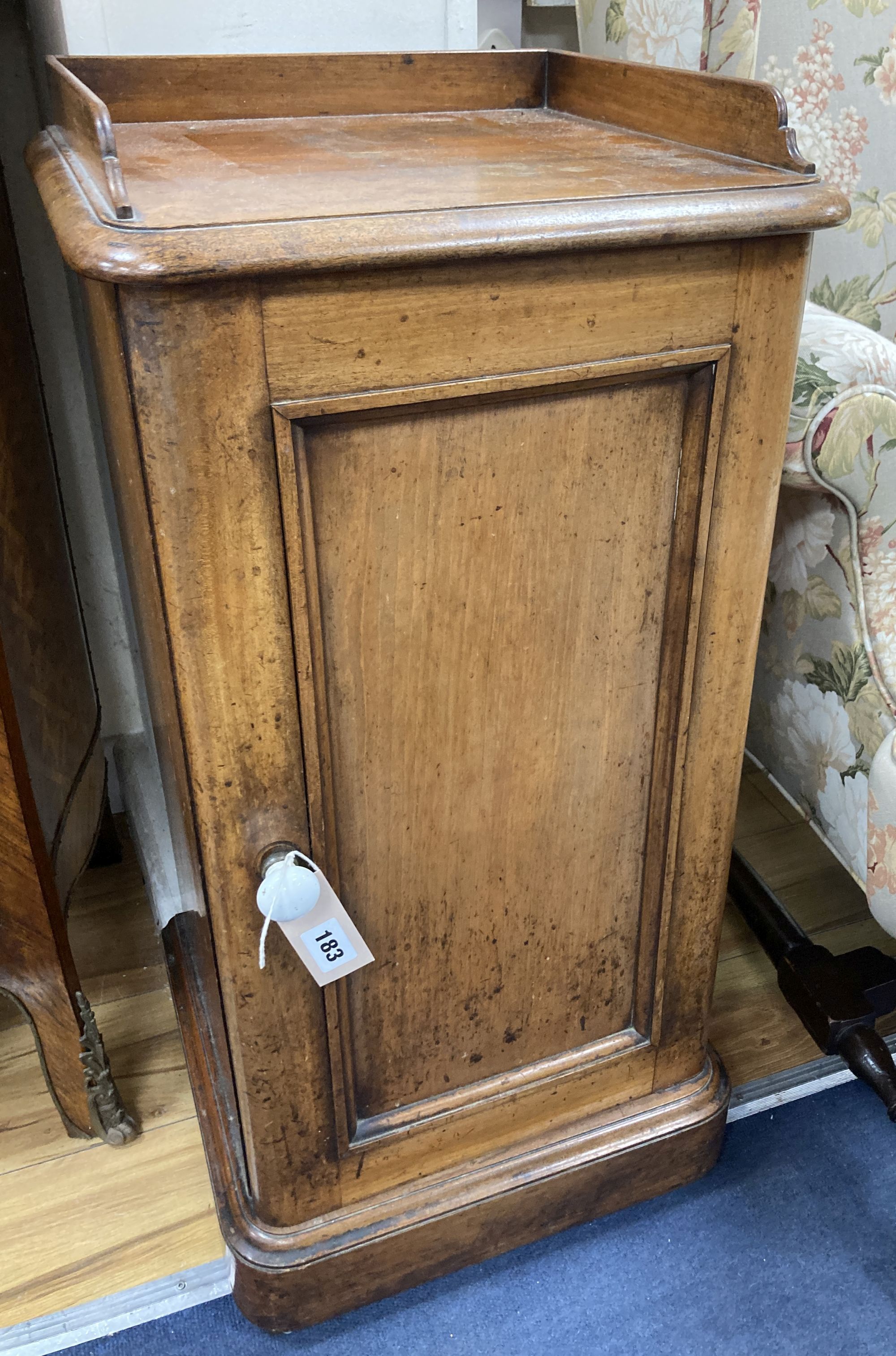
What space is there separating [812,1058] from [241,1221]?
0.66 metres

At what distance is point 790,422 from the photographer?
0.94m

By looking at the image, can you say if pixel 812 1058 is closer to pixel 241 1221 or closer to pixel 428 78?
pixel 241 1221

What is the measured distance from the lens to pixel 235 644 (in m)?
0.72

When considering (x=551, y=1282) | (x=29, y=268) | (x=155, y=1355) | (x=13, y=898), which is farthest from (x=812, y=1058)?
(x=29, y=268)

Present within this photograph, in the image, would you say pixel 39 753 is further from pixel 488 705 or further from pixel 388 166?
pixel 388 166

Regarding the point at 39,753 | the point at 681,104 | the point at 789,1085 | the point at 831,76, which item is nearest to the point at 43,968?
the point at 39,753

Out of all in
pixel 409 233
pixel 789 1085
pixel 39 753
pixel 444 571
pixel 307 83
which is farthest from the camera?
Answer: pixel 789 1085

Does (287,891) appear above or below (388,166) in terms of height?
below

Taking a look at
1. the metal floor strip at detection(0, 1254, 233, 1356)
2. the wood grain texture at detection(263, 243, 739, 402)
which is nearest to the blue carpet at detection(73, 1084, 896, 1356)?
the metal floor strip at detection(0, 1254, 233, 1356)

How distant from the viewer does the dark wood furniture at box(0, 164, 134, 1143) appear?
972 millimetres

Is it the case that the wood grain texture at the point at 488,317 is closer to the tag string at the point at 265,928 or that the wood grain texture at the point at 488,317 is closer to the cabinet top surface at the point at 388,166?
the cabinet top surface at the point at 388,166

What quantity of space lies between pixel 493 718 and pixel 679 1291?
62cm

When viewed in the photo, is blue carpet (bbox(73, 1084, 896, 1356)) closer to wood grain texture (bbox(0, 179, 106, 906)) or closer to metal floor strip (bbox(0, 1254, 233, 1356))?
metal floor strip (bbox(0, 1254, 233, 1356))

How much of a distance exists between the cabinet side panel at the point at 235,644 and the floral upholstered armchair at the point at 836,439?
501mm
